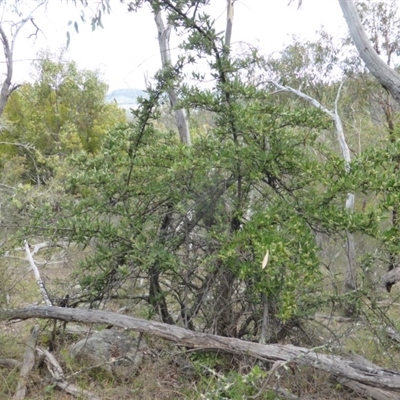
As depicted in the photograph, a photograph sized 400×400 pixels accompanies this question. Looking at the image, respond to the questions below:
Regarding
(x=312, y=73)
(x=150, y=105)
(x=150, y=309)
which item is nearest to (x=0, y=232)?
(x=150, y=309)

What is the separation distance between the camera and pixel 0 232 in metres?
6.37

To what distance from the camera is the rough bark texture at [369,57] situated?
5293 mm

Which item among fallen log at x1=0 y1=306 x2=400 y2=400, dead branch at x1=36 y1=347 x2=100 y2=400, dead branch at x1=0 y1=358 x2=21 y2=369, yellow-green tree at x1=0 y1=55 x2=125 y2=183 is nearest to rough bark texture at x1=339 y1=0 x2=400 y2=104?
fallen log at x1=0 y1=306 x2=400 y2=400

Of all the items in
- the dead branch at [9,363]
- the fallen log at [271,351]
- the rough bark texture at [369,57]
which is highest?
the rough bark texture at [369,57]

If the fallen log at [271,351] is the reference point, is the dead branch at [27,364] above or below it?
below

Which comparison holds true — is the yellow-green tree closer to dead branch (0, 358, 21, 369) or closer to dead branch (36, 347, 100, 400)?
dead branch (0, 358, 21, 369)

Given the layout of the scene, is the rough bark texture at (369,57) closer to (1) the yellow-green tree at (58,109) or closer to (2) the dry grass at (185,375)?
(2) the dry grass at (185,375)

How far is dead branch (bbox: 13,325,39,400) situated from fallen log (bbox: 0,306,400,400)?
36 centimetres

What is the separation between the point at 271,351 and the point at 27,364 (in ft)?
6.78

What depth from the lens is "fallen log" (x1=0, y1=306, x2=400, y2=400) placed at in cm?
338

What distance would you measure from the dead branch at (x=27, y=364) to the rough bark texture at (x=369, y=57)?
4291 mm

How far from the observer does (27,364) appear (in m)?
4.15

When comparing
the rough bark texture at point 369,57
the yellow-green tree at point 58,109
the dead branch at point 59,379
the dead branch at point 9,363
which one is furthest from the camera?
the yellow-green tree at point 58,109

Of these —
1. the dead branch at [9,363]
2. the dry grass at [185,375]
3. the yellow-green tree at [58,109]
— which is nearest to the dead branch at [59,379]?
the dry grass at [185,375]
